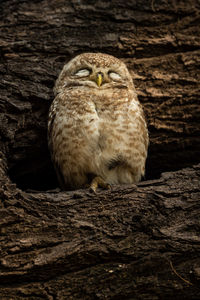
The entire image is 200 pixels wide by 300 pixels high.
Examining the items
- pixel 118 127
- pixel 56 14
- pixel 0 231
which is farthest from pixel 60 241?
pixel 56 14

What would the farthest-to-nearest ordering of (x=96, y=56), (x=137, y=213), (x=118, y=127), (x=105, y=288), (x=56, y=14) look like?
(x=56, y=14)
(x=96, y=56)
(x=118, y=127)
(x=137, y=213)
(x=105, y=288)

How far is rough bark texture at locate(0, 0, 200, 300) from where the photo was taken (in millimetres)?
2355

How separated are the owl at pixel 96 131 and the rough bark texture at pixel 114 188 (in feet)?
0.88

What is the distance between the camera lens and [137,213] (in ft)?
8.35

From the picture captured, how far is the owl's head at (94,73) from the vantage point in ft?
10.7

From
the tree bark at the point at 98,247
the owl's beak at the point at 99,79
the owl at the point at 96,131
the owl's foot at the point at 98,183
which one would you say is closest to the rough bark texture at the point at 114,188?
the tree bark at the point at 98,247

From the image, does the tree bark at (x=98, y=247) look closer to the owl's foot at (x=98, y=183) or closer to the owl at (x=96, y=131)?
the owl's foot at (x=98, y=183)

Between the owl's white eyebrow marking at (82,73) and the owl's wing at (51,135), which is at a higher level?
the owl's white eyebrow marking at (82,73)

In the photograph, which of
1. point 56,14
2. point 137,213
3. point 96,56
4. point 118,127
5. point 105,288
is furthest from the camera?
point 56,14

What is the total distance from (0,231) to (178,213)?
109 cm

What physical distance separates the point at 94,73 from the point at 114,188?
3.46 feet

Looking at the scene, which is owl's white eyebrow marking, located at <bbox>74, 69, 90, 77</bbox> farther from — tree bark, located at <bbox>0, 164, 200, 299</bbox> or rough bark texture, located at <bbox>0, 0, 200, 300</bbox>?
tree bark, located at <bbox>0, 164, 200, 299</bbox>

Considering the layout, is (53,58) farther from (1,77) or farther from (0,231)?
(0,231)

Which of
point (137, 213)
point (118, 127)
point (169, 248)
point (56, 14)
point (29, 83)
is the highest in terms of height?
point (56, 14)
